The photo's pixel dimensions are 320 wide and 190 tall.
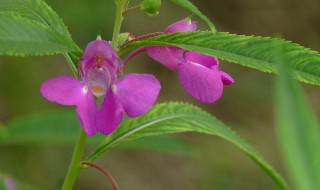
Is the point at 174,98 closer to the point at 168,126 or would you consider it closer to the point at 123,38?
the point at 168,126

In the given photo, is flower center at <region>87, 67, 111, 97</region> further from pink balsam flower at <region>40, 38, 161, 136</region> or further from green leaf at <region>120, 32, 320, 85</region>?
green leaf at <region>120, 32, 320, 85</region>

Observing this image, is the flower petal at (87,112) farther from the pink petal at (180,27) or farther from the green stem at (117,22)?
the pink petal at (180,27)

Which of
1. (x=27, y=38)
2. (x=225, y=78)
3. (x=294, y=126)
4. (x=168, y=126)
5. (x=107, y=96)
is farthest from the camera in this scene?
(x=168, y=126)

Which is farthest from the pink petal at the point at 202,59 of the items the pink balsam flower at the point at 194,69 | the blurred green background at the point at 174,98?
the blurred green background at the point at 174,98

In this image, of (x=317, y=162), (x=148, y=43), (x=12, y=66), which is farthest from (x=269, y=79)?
(x=317, y=162)

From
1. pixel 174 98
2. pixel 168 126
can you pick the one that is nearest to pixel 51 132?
pixel 168 126
